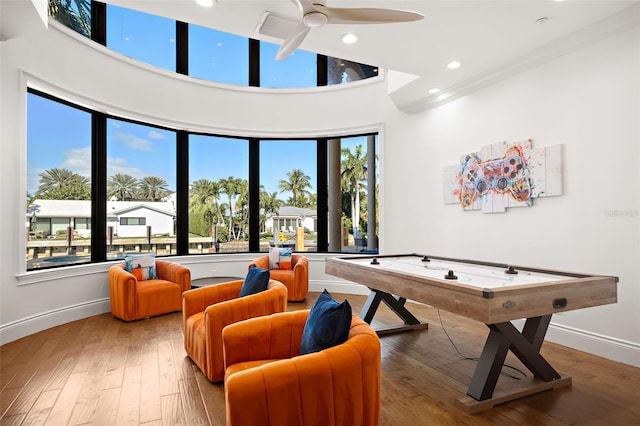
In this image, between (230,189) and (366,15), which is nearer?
(366,15)

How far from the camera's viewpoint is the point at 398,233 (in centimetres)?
567

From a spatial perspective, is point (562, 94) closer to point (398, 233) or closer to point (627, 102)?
point (627, 102)

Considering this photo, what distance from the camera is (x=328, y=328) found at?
1.94 m

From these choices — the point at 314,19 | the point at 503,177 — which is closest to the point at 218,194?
the point at 314,19

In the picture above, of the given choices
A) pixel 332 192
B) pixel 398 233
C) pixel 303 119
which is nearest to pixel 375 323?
pixel 398 233

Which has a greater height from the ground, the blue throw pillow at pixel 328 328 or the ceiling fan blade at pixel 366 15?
the ceiling fan blade at pixel 366 15

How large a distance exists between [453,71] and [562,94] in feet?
3.76

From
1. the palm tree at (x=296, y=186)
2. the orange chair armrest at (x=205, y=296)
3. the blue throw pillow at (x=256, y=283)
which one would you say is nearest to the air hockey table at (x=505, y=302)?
the blue throw pillow at (x=256, y=283)

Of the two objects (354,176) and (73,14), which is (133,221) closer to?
(73,14)

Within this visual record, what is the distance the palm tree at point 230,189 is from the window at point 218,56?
5.82 ft

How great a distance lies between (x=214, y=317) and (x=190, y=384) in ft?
1.87

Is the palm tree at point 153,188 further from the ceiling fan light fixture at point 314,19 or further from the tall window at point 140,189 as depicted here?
the ceiling fan light fixture at point 314,19

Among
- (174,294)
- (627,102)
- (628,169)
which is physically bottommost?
(174,294)

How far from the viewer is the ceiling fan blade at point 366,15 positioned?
2.49 m
